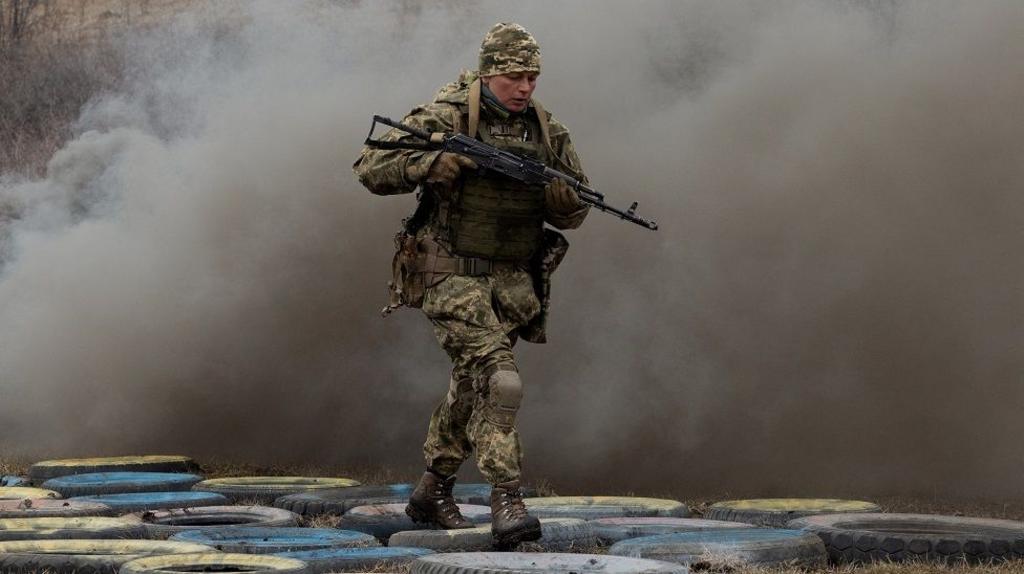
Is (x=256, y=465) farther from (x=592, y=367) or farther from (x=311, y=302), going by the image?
(x=592, y=367)

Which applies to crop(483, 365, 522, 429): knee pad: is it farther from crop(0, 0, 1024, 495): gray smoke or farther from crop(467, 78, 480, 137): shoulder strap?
crop(0, 0, 1024, 495): gray smoke

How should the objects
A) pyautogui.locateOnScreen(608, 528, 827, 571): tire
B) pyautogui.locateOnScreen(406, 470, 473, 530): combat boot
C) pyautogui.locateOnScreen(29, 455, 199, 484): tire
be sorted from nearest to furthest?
pyautogui.locateOnScreen(608, 528, 827, 571): tire
pyautogui.locateOnScreen(406, 470, 473, 530): combat boot
pyautogui.locateOnScreen(29, 455, 199, 484): tire

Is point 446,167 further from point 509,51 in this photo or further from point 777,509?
point 777,509

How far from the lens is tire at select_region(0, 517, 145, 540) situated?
5.75m

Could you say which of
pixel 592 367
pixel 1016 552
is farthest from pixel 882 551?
pixel 592 367

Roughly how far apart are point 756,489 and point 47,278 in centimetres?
584

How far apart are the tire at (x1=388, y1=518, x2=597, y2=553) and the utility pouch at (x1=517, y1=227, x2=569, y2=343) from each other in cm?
80

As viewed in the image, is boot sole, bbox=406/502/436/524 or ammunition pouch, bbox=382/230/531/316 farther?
boot sole, bbox=406/502/436/524

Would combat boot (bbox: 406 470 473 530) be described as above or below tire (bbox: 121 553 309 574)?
above

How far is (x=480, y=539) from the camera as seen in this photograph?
19.3 feet

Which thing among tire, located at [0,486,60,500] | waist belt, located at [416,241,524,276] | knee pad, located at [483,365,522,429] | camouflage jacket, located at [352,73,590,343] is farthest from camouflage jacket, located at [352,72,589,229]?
tire, located at [0,486,60,500]

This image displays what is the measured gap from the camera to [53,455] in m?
10.1

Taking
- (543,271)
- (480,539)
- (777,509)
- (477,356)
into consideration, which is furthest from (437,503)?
(777,509)

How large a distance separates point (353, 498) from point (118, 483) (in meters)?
1.28
